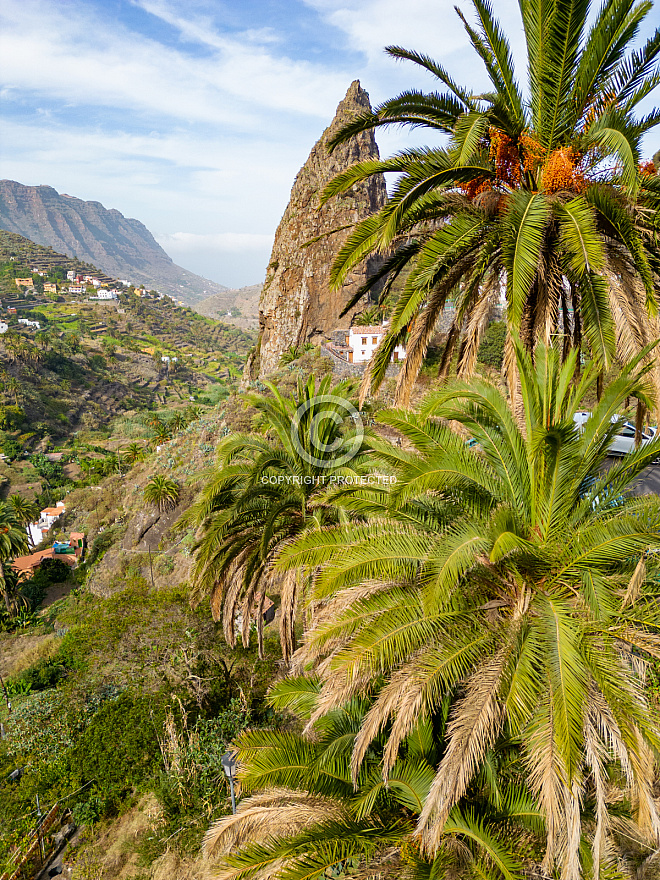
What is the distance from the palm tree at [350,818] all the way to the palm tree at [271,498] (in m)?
2.92

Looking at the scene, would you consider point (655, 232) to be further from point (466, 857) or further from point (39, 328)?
point (39, 328)

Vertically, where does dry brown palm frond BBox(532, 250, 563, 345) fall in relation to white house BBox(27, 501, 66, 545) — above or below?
above

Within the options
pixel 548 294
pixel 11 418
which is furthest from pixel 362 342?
pixel 11 418

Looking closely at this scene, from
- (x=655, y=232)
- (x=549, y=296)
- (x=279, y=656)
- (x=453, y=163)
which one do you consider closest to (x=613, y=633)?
(x=549, y=296)

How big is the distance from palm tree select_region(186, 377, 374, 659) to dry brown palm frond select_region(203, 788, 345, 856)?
3.15 meters

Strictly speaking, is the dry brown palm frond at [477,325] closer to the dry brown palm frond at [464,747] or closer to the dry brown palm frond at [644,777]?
the dry brown palm frond at [464,747]

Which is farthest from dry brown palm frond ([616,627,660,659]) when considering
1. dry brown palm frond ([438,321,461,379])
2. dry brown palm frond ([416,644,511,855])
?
dry brown palm frond ([438,321,461,379])

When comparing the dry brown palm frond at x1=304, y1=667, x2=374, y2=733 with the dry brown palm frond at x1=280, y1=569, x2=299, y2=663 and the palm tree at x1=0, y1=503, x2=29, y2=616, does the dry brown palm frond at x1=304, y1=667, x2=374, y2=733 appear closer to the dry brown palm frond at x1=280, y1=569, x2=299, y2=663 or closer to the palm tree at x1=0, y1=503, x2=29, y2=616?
the dry brown palm frond at x1=280, y1=569, x2=299, y2=663

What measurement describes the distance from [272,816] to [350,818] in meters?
0.82

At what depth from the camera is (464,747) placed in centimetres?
361

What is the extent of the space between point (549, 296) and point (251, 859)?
602 cm

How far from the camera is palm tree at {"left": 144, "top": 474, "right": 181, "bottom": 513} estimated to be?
2545cm

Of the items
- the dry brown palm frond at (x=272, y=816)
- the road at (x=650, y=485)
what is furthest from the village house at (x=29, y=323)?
the dry brown palm frond at (x=272, y=816)

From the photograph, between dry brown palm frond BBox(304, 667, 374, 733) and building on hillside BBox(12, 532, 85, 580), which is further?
building on hillside BBox(12, 532, 85, 580)
